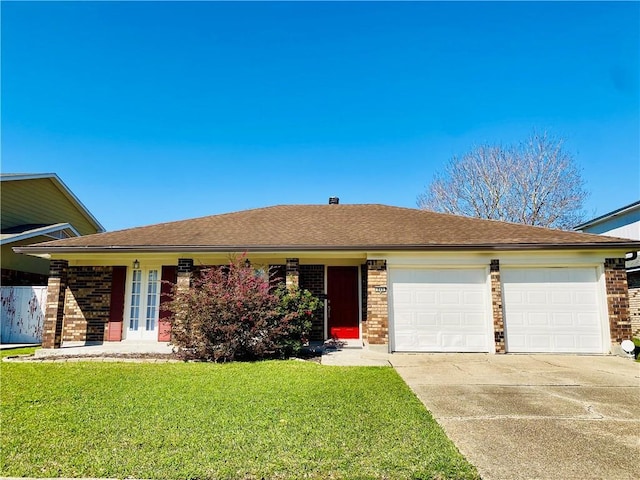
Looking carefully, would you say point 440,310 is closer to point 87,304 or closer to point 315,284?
point 315,284

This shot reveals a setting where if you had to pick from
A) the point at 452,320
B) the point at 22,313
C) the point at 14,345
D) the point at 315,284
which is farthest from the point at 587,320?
the point at 22,313

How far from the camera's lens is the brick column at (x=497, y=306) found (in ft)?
31.6

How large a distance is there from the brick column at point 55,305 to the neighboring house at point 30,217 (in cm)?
403

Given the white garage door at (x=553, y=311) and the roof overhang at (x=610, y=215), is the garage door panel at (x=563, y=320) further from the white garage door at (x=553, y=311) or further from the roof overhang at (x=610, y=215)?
the roof overhang at (x=610, y=215)

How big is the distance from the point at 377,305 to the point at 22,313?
1150cm

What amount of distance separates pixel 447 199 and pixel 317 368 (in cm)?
2087

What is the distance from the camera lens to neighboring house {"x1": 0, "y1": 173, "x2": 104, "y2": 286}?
13.6m

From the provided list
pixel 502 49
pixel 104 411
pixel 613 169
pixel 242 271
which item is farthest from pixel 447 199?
pixel 104 411

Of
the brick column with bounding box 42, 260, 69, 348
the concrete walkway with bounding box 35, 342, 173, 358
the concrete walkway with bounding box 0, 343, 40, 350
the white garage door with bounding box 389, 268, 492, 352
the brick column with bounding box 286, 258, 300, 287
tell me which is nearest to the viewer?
the concrete walkway with bounding box 35, 342, 173, 358

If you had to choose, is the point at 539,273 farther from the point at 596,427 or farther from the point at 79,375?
the point at 79,375

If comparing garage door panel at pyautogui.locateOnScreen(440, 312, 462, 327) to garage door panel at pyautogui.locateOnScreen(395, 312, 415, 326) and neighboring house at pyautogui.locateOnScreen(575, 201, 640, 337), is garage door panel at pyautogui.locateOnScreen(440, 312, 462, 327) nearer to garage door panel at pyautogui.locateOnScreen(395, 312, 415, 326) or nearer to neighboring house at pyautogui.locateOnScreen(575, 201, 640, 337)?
garage door panel at pyautogui.locateOnScreen(395, 312, 415, 326)

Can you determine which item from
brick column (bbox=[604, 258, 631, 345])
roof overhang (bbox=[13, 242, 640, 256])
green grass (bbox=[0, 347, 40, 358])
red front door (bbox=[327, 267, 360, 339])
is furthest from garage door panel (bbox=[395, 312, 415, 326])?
green grass (bbox=[0, 347, 40, 358])

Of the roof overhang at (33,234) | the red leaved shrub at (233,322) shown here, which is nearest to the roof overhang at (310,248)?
the red leaved shrub at (233,322)

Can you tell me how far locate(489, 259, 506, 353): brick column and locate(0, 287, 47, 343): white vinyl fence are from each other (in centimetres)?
1372
